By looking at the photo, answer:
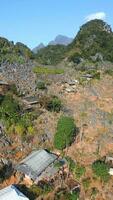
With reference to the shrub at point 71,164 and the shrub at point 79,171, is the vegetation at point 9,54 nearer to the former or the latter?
the shrub at point 71,164

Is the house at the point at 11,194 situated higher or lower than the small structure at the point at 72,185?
higher

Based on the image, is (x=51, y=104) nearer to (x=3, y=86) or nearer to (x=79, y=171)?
(x=3, y=86)

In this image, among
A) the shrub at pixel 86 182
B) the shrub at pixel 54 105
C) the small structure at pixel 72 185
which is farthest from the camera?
the shrub at pixel 54 105

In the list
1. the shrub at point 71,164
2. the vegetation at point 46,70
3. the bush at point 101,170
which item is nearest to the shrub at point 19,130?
the shrub at point 71,164

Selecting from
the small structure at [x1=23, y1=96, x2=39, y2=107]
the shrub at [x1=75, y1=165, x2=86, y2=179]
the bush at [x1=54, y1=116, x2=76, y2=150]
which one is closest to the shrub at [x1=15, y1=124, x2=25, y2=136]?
the bush at [x1=54, y1=116, x2=76, y2=150]

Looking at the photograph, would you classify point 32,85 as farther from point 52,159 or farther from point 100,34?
point 100,34

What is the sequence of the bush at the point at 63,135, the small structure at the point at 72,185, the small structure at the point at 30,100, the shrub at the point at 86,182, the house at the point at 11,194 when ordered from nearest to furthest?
the house at the point at 11,194, the small structure at the point at 72,185, the shrub at the point at 86,182, the bush at the point at 63,135, the small structure at the point at 30,100

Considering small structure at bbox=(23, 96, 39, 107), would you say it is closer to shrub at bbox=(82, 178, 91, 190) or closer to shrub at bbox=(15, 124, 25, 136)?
shrub at bbox=(15, 124, 25, 136)

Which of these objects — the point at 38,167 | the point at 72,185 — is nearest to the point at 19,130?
the point at 38,167
